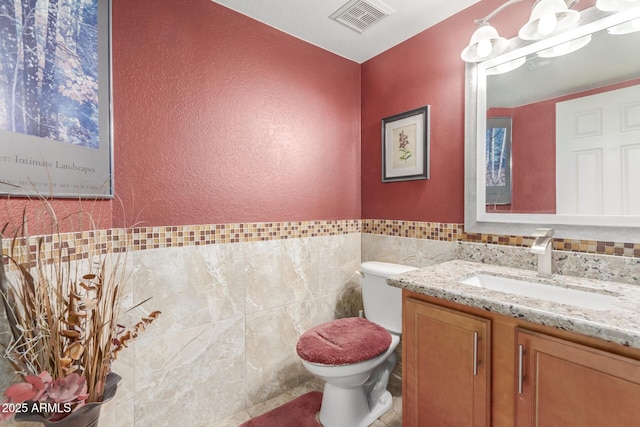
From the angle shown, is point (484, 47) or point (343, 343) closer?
point (484, 47)

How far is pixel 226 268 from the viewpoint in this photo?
161cm

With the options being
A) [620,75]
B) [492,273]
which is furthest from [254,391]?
[620,75]

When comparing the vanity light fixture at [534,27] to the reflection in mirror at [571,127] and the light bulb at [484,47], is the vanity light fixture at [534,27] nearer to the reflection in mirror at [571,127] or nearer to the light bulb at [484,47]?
the light bulb at [484,47]

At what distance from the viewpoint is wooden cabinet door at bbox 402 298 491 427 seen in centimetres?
98

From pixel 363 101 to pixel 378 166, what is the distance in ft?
1.78

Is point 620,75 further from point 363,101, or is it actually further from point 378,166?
point 363,101

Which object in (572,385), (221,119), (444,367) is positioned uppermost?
(221,119)

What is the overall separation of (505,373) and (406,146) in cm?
137

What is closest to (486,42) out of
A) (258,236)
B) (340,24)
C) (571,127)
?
(571,127)

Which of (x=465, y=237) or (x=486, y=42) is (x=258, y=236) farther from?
(x=486, y=42)

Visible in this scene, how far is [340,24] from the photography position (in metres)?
1.74

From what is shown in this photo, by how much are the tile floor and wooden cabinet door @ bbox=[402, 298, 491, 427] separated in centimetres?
46

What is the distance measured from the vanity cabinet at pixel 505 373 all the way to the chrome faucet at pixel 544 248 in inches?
18.0

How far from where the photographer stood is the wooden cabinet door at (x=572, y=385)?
72cm
